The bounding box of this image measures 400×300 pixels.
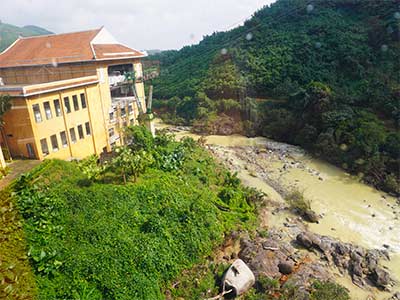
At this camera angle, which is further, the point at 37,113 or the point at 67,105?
the point at 67,105

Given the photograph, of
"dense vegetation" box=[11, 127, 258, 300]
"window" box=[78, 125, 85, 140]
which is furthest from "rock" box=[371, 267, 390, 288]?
"window" box=[78, 125, 85, 140]

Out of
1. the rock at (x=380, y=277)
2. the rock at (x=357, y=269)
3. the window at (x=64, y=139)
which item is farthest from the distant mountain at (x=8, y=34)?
the rock at (x=380, y=277)

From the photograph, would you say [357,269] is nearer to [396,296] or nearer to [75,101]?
[396,296]

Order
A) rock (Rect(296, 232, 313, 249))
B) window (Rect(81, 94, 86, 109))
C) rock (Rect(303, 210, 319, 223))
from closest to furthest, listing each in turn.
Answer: rock (Rect(296, 232, 313, 249))
rock (Rect(303, 210, 319, 223))
window (Rect(81, 94, 86, 109))

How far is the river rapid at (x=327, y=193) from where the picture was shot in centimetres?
1175

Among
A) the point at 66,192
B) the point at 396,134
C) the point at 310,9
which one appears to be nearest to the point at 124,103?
the point at 66,192

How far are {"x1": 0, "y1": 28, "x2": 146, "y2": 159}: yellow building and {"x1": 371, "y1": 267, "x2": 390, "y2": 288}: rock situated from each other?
540 inches

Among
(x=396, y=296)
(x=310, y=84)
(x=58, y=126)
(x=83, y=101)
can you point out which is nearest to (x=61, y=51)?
(x=83, y=101)

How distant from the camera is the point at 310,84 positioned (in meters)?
22.9

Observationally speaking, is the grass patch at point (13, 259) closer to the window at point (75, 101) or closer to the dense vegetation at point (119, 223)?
the dense vegetation at point (119, 223)

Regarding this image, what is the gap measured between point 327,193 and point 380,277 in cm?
640

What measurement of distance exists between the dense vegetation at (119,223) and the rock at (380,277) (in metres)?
4.73

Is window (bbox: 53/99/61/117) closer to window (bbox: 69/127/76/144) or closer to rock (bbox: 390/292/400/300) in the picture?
window (bbox: 69/127/76/144)

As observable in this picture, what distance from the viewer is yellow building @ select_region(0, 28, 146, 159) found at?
11.8 m
